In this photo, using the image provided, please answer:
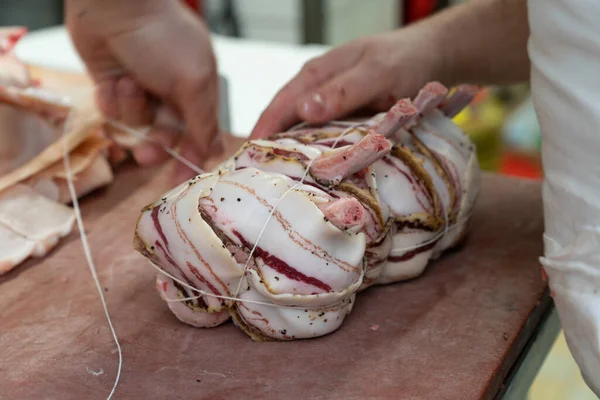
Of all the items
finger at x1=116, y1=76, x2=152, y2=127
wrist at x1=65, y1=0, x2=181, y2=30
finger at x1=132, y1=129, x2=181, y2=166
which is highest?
wrist at x1=65, y1=0, x2=181, y2=30

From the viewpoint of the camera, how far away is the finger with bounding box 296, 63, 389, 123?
111 centimetres

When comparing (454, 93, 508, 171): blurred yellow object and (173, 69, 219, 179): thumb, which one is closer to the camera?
(173, 69, 219, 179): thumb

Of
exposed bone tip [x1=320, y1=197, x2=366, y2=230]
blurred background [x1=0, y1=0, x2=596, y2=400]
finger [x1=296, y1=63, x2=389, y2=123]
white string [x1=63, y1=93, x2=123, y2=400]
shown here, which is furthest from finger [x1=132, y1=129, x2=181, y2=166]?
blurred background [x1=0, y1=0, x2=596, y2=400]

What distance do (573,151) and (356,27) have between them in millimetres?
2500

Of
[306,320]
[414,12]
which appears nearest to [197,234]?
[306,320]

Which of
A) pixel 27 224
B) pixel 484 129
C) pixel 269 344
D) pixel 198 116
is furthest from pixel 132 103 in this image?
pixel 484 129

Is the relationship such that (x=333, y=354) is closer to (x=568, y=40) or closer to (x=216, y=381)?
(x=216, y=381)

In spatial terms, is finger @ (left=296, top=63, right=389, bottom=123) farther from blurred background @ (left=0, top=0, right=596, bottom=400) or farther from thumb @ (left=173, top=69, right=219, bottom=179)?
blurred background @ (left=0, top=0, right=596, bottom=400)

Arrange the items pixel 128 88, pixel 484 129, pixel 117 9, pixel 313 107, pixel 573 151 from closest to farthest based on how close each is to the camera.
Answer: pixel 573 151 → pixel 313 107 → pixel 117 9 → pixel 128 88 → pixel 484 129

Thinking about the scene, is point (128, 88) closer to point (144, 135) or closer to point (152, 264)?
point (144, 135)

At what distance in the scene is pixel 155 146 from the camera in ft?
4.76

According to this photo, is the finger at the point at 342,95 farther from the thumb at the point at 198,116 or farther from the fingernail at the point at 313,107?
the thumb at the point at 198,116

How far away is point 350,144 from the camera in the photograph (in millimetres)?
1000

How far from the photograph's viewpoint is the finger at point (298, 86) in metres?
1.16
